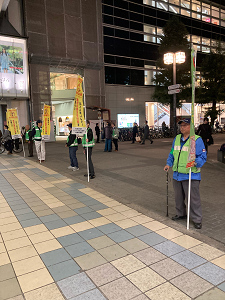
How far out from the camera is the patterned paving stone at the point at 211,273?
2.91 metres

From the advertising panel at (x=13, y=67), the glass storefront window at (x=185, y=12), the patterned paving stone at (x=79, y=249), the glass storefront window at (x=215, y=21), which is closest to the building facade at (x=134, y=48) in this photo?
the glass storefront window at (x=185, y=12)

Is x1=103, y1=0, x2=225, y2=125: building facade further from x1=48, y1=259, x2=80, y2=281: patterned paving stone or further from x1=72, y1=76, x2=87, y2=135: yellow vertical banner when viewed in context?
x1=48, y1=259, x2=80, y2=281: patterned paving stone

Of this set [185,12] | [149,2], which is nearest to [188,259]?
[149,2]

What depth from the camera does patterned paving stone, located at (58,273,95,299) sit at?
275cm

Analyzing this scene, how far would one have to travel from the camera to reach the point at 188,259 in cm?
335

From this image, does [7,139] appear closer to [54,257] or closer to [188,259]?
[54,257]

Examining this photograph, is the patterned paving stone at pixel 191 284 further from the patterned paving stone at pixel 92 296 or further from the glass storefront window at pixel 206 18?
the glass storefront window at pixel 206 18

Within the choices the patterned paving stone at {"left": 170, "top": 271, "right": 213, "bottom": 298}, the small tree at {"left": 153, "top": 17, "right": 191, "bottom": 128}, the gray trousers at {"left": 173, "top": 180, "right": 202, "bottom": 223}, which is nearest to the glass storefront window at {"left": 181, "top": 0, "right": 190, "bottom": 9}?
the small tree at {"left": 153, "top": 17, "right": 191, "bottom": 128}

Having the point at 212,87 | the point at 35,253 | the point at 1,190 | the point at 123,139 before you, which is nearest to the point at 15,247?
the point at 35,253

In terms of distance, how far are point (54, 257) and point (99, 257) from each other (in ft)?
2.15

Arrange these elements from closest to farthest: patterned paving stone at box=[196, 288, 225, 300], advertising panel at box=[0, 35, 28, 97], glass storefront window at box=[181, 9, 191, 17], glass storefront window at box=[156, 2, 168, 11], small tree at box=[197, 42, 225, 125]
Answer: patterned paving stone at box=[196, 288, 225, 300]
advertising panel at box=[0, 35, 28, 97]
small tree at box=[197, 42, 225, 125]
glass storefront window at box=[156, 2, 168, 11]
glass storefront window at box=[181, 9, 191, 17]

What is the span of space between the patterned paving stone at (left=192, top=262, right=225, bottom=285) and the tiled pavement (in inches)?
0.5

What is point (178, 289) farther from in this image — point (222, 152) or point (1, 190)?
point (222, 152)

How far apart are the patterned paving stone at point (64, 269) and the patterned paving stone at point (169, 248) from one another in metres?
1.25
